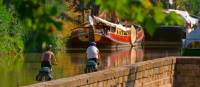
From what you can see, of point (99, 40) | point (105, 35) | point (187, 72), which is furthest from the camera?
point (105, 35)

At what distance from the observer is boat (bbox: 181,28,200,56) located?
2127 centimetres

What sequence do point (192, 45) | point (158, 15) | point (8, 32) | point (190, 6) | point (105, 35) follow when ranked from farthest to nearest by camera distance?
1. point (190, 6)
2. point (105, 35)
3. point (8, 32)
4. point (192, 45)
5. point (158, 15)

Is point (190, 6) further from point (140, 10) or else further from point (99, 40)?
point (140, 10)

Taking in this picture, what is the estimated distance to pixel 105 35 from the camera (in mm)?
54594

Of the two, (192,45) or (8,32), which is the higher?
(8,32)

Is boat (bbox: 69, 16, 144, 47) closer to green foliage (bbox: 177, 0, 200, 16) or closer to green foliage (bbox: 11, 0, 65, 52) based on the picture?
green foliage (bbox: 177, 0, 200, 16)

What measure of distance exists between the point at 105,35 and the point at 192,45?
1202 inches

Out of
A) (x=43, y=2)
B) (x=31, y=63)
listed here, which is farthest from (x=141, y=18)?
(x=31, y=63)

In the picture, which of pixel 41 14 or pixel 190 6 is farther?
pixel 190 6

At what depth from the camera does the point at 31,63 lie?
1446 inches

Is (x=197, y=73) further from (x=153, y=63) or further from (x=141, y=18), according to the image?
(x=141, y=18)

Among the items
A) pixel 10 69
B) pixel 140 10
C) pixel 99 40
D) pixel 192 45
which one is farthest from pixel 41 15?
pixel 99 40

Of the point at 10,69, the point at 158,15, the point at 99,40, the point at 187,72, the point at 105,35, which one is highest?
the point at 158,15

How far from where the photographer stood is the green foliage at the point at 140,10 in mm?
3736
